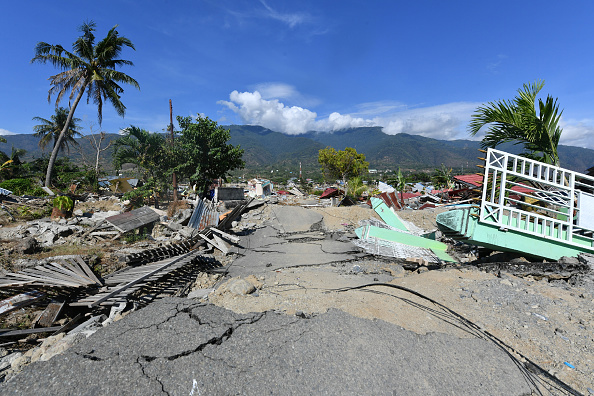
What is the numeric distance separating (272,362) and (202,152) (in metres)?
15.5

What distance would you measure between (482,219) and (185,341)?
528cm

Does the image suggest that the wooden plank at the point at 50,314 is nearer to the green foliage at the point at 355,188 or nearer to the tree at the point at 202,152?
the tree at the point at 202,152

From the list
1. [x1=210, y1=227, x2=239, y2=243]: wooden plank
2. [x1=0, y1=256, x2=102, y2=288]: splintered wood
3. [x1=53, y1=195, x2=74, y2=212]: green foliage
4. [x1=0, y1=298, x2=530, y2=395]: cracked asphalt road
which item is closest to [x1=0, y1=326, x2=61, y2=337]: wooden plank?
[x1=0, y1=256, x2=102, y2=288]: splintered wood

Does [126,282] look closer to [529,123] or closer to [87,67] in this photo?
[529,123]

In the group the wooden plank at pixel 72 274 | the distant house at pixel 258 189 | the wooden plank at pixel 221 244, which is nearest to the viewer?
the wooden plank at pixel 72 274

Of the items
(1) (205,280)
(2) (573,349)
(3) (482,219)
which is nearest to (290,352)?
(2) (573,349)

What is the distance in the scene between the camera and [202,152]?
16.1 m

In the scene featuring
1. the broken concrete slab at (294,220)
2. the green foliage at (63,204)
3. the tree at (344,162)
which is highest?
the tree at (344,162)

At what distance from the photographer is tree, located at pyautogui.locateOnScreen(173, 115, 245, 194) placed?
15.8 metres

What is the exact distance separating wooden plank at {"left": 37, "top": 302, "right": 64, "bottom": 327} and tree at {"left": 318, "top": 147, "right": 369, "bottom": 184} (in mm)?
24495

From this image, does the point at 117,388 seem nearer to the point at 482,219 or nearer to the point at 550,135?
the point at 482,219

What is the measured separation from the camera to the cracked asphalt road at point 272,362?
2143 millimetres

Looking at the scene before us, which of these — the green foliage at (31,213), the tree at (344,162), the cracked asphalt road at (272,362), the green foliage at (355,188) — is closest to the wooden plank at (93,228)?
the green foliage at (31,213)

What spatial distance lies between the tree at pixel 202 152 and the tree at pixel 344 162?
12214 mm
